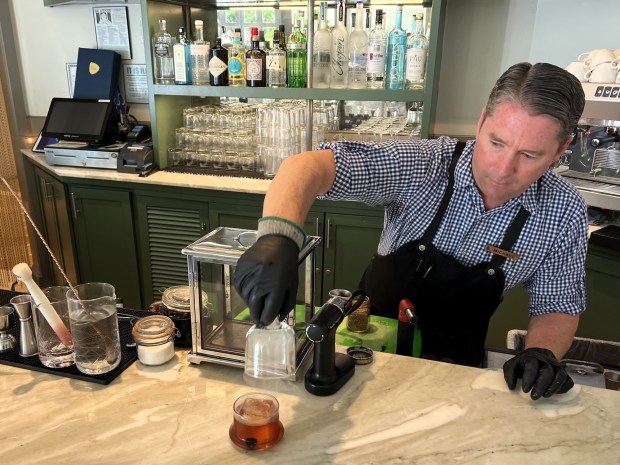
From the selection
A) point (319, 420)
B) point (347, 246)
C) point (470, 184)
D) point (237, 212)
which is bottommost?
point (347, 246)

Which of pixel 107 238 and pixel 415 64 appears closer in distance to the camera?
pixel 415 64

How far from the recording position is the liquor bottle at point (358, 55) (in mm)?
2787

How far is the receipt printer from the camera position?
3053 mm

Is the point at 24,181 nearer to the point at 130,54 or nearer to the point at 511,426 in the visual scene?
the point at 130,54

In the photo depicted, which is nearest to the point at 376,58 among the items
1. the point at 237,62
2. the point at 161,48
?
the point at 237,62

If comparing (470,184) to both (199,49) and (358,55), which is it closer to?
(358,55)

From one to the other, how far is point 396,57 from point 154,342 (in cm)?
208

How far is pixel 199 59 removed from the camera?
9.89ft

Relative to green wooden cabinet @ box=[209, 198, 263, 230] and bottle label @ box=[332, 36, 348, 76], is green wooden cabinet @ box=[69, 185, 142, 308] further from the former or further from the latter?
bottle label @ box=[332, 36, 348, 76]

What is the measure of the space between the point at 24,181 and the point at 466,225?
11.8 feet

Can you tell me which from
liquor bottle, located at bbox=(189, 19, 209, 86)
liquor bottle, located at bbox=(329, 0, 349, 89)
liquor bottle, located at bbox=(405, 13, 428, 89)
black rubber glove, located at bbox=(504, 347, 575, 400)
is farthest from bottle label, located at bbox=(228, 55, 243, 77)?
black rubber glove, located at bbox=(504, 347, 575, 400)

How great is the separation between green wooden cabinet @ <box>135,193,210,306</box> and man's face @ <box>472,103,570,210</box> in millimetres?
1971

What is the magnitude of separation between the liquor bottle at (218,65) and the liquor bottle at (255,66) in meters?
0.15

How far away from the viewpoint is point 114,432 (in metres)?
1.03
